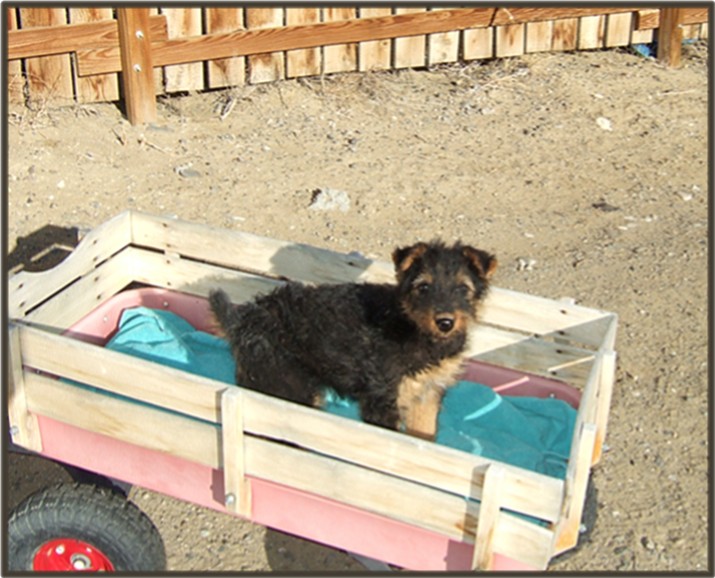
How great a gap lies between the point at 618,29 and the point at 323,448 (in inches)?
350

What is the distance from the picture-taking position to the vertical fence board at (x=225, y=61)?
9.47 metres

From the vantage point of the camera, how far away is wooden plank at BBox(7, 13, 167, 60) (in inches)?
339

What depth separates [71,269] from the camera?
217 inches

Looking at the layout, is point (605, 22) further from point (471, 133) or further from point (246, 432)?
point (246, 432)

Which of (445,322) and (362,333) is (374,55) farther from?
(445,322)

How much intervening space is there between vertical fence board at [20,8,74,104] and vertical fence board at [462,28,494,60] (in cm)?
429

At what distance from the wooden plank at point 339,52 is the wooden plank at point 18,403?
6.46 metres

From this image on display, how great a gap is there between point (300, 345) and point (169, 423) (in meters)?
0.96

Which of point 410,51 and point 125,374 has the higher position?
point 125,374

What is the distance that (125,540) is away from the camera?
4312mm

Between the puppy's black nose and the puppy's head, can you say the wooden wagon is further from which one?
the puppy's black nose

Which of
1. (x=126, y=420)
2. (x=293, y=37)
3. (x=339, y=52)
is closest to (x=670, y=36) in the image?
(x=339, y=52)

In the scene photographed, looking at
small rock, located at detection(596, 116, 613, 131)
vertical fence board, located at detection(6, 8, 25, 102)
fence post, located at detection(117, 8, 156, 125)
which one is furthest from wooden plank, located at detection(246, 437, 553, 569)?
small rock, located at detection(596, 116, 613, 131)

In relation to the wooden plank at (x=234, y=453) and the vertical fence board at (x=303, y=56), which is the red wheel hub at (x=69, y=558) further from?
the vertical fence board at (x=303, y=56)
